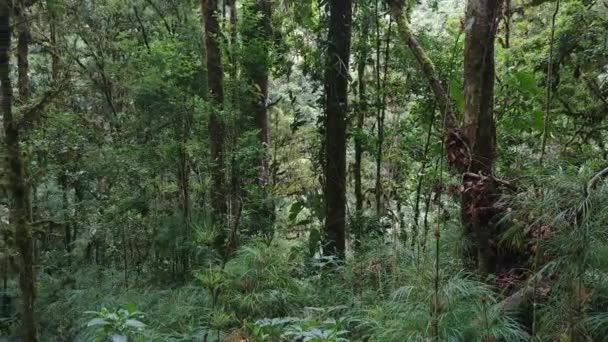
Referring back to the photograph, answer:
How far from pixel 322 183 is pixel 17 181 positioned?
377cm

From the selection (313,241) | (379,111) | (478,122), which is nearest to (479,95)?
(478,122)

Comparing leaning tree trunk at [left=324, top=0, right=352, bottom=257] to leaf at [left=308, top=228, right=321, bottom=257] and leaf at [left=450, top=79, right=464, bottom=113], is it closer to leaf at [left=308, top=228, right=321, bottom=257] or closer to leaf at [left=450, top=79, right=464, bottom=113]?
leaf at [left=308, top=228, right=321, bottom=257]

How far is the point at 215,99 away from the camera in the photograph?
692cm

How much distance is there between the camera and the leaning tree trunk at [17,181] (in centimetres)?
423

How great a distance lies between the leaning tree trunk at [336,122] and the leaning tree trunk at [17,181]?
3402 mm

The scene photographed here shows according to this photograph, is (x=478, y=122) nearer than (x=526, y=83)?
Yes

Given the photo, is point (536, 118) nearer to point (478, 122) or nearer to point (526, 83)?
point (526, 83)

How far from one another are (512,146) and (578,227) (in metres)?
4.30

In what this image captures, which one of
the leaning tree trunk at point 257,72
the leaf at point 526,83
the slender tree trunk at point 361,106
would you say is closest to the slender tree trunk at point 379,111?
the slender tree trunk at point 361,106

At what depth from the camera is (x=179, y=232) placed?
6.81 metres

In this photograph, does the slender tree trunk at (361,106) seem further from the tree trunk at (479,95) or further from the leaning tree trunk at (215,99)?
the tree trunk at (479,95)

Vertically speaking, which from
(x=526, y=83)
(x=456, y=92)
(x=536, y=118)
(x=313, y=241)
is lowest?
(x=313, y=241)

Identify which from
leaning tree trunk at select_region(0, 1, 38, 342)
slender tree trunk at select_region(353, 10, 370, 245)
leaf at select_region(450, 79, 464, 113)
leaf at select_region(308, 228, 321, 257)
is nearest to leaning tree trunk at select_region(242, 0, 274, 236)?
leaf at select_region(308, 228, 321, 257)

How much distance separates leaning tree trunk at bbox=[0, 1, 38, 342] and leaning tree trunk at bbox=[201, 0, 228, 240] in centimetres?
271
